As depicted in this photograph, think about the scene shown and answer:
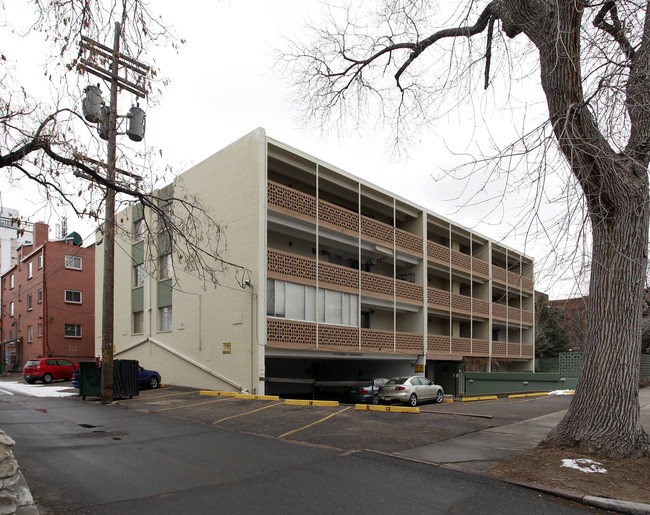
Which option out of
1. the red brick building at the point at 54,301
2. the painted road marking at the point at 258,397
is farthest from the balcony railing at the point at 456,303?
the red brick building at the point at 54,301

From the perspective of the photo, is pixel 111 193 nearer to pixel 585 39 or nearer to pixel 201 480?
pixel 201 480

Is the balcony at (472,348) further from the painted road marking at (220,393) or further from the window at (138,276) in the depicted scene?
the window at (138,276)

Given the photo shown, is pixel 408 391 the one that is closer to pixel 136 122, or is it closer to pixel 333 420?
pixel 333 420

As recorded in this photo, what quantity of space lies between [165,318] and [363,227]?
451 inches

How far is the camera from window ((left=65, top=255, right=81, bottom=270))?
38.4 metres

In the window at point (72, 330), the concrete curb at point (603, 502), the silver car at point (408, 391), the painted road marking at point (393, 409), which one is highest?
the concrete curb at point (603, 502)

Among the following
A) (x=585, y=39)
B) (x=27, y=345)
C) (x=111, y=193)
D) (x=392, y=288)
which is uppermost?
(x=585, y=39)

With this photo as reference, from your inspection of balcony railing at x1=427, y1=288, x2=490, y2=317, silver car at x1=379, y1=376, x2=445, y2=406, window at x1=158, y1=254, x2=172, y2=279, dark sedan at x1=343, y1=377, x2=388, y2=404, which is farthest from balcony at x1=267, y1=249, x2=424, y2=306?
window at x1=158, y1=254, x2=172, y2=279

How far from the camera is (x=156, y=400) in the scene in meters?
Answer: 18.5

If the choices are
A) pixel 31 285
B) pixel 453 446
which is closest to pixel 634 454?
pixel 453 446

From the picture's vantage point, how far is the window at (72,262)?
38.4 metres

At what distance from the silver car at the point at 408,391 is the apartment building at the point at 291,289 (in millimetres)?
3064

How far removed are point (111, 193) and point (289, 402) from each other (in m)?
9.75

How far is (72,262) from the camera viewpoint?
130ft
